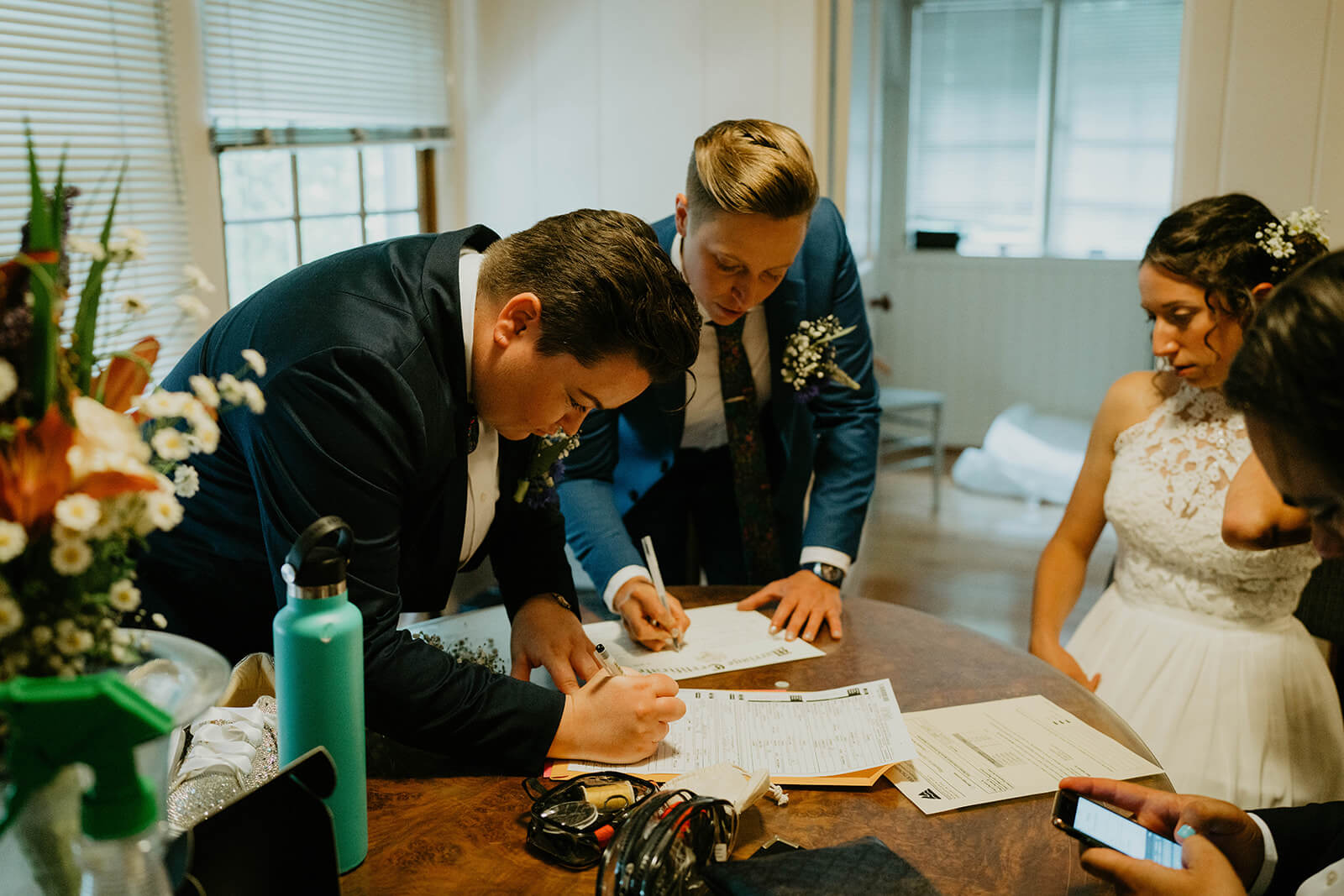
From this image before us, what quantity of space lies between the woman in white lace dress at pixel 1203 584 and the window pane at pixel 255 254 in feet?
6.59

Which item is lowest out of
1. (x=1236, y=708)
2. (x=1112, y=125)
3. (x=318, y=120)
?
(x=1236, y=708)

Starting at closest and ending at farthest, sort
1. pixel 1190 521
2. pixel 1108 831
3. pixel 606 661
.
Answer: pixel 1108 831 → pixel 606 661 → pixel 1190 521

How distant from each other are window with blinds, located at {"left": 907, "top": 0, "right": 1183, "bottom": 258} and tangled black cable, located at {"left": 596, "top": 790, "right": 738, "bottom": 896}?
5.87 metres

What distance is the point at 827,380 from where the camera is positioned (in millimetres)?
2283

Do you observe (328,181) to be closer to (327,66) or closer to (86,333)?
(327,66)

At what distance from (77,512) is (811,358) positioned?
165 cm

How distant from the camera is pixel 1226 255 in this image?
192 cm

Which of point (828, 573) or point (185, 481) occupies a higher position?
point (185, 481)

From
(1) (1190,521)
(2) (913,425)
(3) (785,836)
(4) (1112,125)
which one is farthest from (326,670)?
(4) (1112,125)

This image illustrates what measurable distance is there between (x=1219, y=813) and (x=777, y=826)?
536 millimetres

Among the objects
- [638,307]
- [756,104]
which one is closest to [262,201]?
[756,104]

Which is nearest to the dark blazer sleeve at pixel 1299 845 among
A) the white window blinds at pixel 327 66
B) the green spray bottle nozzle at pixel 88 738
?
the green spray bottle nozzle at pixel 88 738

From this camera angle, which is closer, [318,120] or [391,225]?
[318,120]

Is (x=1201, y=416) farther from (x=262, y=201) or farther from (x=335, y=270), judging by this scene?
(x=262, y=201)
